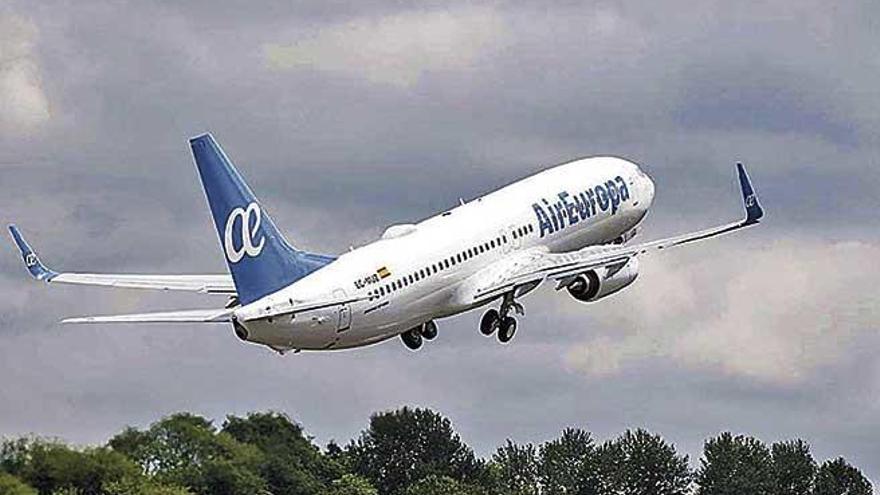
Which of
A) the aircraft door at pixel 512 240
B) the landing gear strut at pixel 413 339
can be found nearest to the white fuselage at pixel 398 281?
the aircraft door at pixel 512 240

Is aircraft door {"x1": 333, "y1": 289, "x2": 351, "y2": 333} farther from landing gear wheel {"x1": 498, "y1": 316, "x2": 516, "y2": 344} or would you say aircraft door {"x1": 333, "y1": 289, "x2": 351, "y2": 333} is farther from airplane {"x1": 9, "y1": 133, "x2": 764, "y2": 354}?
landing gear wheel {"x1": 498, "y1": 316, "x2": 516, "y2": 344}

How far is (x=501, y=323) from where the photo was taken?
199m

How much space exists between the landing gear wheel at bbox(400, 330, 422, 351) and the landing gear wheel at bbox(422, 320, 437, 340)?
269 mm

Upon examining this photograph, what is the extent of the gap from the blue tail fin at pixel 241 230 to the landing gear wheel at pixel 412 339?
46.1 feet

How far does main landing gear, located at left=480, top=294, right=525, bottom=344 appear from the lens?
19838cm

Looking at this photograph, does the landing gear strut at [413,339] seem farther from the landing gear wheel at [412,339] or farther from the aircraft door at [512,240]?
the aircraft door at [512,240]

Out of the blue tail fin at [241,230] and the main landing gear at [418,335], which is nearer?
the blue tail fin at [241,230]

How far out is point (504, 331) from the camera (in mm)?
198625

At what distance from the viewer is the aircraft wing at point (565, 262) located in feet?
636

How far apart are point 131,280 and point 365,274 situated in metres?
14.0

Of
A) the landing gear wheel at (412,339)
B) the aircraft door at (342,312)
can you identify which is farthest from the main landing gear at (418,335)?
the aircraft door at (342,312)

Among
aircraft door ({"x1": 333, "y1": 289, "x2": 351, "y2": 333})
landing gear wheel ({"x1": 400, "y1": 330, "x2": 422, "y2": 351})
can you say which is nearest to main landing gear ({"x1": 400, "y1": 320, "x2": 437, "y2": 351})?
landing gear wheel ({"x1": 400, "y1": 330, "x2": 422, "y2": 351})

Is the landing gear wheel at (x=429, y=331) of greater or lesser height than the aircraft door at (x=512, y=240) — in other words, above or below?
below

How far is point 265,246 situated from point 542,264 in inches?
744
